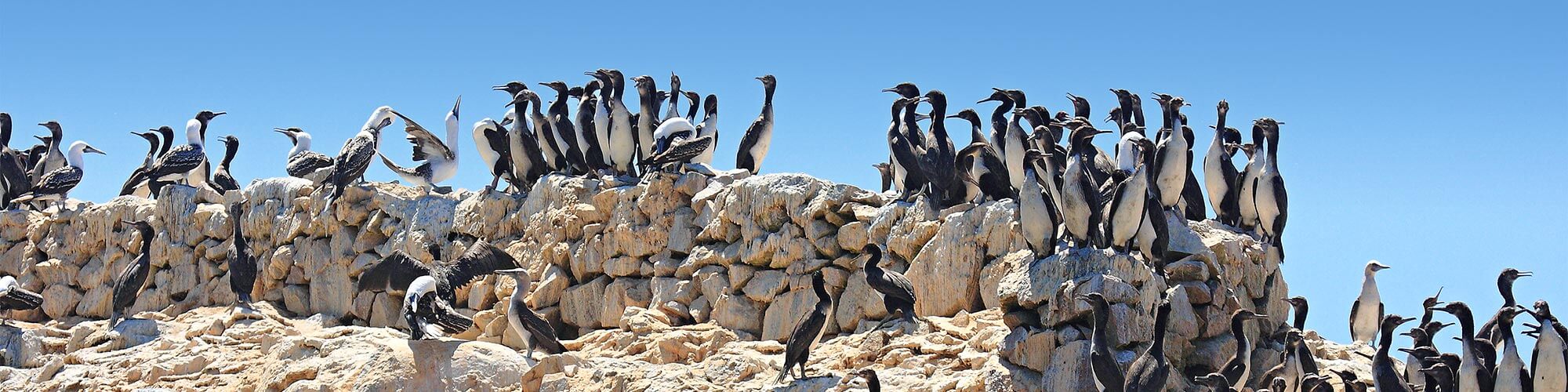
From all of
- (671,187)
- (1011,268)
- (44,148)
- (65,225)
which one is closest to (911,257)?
(1011,268)

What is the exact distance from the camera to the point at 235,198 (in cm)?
2028

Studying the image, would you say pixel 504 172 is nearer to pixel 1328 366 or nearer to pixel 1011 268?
pixel 1011 268

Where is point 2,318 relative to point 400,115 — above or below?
below

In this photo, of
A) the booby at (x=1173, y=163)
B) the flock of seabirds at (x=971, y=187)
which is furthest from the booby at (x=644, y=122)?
the booby at (x=1173, y=163)

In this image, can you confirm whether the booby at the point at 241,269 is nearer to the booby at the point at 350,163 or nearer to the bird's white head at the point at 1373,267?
the booby at the point at 350,163

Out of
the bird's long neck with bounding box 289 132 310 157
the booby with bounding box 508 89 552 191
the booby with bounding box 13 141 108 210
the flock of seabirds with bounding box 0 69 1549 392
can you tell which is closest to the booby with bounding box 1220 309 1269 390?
the flock of seabirds with bounding box 0 69 1549 392

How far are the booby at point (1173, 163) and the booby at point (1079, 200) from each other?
162cm

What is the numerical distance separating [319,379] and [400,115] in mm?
6070

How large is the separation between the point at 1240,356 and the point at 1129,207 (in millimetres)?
1448

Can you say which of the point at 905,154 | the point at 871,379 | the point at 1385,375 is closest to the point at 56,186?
the point at 905,154

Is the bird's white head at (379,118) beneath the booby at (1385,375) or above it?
above

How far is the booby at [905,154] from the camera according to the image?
1566cm

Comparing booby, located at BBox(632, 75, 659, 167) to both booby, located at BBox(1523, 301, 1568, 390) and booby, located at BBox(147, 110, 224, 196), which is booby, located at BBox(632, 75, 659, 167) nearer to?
booby, located at BBox(147, 110, 224, 196)

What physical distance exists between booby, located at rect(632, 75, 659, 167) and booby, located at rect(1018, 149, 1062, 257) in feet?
17.5
